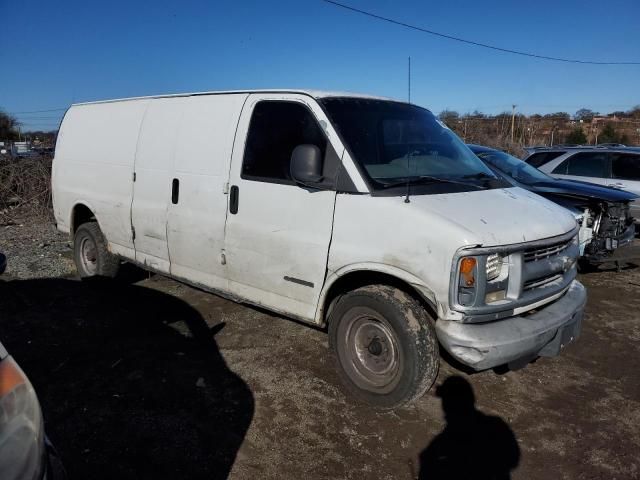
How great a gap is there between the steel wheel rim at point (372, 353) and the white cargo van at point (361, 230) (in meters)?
0.01

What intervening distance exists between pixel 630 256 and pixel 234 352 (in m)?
5.39

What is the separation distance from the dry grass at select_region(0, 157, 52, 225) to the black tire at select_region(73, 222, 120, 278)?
5.39m

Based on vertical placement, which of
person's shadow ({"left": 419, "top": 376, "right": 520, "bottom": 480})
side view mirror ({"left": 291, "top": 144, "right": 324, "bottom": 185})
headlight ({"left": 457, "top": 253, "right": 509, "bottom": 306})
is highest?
side view mirror ({"left": 291, "top": 144, "right": 324, "bottom": 185})

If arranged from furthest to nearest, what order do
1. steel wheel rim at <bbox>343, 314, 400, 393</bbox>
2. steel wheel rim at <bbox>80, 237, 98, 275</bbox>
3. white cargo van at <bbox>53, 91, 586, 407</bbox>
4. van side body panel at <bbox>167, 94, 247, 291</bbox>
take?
steel wheel rim at <bbox>80, 237, 98, 275</bbox>
van side body panel at <bbox>167, 94, 247, 291</bbox>
steel wheel rim at <bbox>343, 314, 400, 393</bbox>
white cargo van at <bbox>53, 91, 586, 407</bbox>

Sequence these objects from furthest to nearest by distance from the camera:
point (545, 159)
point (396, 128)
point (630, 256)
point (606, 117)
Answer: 1. point (606, 117)
2. point (545, 159)
3. point (630, 256)
4. point (396, 128)

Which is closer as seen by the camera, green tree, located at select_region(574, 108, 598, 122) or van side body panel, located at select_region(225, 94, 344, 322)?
van side body panel, located at select_region(225, 94, 344, 322)

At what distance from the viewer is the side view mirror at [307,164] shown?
3.51 meters

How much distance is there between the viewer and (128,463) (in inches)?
114

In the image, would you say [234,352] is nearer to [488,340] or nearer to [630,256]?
[488,340]

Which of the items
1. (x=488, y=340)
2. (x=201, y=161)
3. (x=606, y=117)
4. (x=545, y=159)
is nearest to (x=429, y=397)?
(x=488, y=340)

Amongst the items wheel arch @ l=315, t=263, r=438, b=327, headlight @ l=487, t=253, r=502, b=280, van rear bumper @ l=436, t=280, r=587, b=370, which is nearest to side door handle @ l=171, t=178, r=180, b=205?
wheel arch @ l=315, t=263, r=438, b=327

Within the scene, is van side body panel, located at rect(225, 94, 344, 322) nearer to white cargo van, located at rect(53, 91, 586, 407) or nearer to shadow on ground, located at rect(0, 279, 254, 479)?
white cargo van, located at rect(53, 91, 586, 407)

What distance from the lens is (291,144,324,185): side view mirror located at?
351 centimetres

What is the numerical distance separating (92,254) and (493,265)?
4936 millimetres
